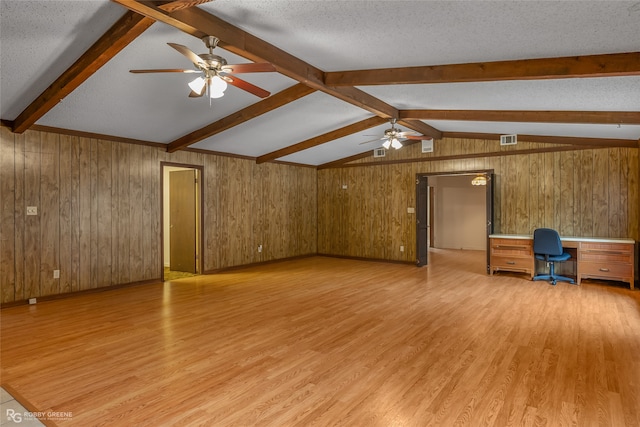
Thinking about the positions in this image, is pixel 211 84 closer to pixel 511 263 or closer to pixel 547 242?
pixel 547 242

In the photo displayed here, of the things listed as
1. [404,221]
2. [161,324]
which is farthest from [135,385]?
[404,221]

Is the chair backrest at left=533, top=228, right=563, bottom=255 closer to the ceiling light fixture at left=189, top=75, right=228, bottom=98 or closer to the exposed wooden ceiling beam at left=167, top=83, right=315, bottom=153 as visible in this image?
the exposed wooden ceiling beam at left=167, top=83, right=315, bottom=153

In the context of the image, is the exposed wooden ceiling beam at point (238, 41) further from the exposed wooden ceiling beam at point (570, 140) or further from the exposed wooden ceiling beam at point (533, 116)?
the exposed wooden ceiling beam at point (570, 140)

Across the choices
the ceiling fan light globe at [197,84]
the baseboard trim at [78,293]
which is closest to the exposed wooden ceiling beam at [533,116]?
the ceiling fan light globe at [197,84]

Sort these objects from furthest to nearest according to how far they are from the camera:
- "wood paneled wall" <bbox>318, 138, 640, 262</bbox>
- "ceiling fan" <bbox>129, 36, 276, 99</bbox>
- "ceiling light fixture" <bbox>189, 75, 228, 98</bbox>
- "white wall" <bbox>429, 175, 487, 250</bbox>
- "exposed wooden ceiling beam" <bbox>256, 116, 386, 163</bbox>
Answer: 1. "white wall" <bbox>429, 175, 487, 250</bbox>
2. "exposed wooden ceiling beam" <bbox>256, 116, 386, 163</bbox>
3. "wood paneled wall" <bbox>318, 138, 640, 262</bbox>
4. "ceiling light fixture" <bbox>189, 75, 228, 98</bbox>
5. "ceiling fan" <bbox>129, 36, 276, 99</bbox>

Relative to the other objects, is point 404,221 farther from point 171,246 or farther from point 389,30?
point 389,30

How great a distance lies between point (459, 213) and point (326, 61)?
8.55 meters

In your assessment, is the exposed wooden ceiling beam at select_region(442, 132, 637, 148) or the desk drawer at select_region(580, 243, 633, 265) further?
the exposed wooden ceiling beam at select_region(442, 132, 637, 148)

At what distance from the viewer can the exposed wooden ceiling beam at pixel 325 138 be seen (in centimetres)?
634

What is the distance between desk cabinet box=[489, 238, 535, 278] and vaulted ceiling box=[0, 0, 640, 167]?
2.05m

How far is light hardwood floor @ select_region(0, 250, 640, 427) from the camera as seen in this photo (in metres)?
2.32

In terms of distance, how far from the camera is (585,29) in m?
2.66

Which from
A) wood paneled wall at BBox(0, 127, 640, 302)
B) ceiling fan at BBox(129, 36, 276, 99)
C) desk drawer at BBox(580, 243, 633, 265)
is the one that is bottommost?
desk drawer at BBox(580, 243, 633, 265)

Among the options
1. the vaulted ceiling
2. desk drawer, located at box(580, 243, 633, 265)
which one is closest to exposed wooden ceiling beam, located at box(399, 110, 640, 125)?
the vaulted ceiling
